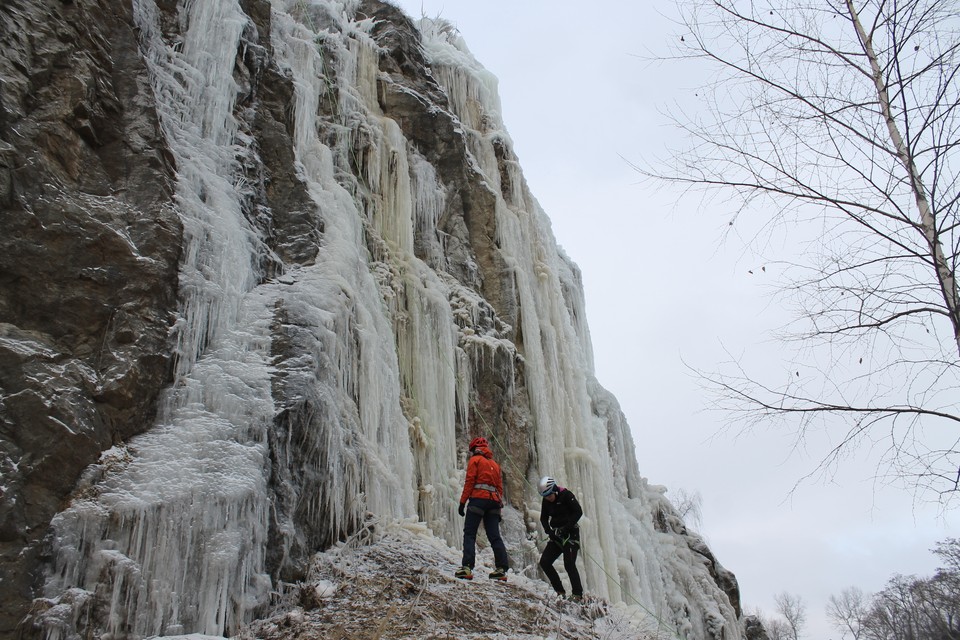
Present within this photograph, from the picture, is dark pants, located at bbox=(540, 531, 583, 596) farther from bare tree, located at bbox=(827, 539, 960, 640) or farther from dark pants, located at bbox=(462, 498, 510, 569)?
bare tree, located at bbox=(827, 539, 960, 640)

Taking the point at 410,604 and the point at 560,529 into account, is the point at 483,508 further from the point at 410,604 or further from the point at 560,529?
the point at 410,604

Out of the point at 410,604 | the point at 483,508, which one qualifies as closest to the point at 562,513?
the point at 483,508

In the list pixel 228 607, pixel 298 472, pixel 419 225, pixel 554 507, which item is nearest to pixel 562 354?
pixel 419 225

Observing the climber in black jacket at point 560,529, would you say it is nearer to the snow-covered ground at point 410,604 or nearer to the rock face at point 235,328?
the snow-covered ground at point 410,604

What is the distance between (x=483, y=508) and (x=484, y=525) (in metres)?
0.15

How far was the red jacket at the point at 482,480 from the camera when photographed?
6691 millimetres

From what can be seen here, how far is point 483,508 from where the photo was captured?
6.67 metres

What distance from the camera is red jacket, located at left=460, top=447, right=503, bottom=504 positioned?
6691 mm

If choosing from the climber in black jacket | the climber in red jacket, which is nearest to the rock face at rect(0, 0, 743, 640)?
the climber in red jacket

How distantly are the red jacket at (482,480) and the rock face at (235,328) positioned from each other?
1.36m

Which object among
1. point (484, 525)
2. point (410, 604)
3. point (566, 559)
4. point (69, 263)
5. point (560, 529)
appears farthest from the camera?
point (560, 529)

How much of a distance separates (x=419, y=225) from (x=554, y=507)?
7.02 m

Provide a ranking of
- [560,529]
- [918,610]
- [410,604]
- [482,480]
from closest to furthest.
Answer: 1. [410,604]
2. [482,480]
3. [560,529]
4. [918,610]

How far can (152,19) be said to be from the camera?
880 centimetres
